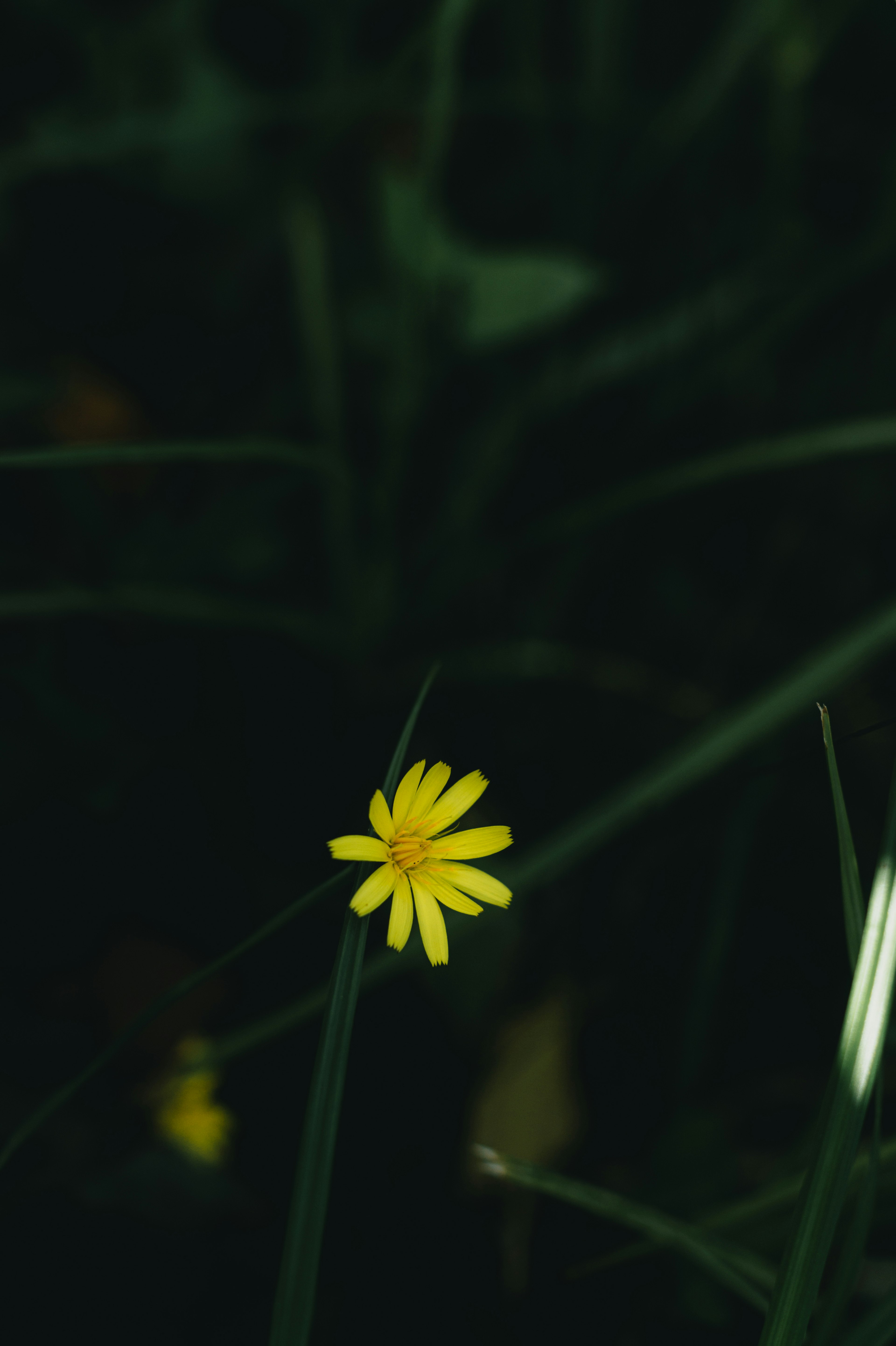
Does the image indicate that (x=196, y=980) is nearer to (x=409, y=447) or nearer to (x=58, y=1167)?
(x=58, y=1167)

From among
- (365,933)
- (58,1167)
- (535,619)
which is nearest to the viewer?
(365,933)

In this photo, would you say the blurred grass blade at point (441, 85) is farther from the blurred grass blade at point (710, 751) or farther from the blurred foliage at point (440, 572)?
the blurred grass blade at point (710, 751)

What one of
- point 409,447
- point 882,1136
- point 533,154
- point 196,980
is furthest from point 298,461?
point 882,1136

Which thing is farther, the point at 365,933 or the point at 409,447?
the point at 409,447

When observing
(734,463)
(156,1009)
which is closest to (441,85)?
(734,463)

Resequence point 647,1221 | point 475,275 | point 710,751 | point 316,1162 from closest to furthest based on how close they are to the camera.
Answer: point 316,1162
point 647,1221
point 710,751
point 475,275

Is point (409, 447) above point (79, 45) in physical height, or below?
below

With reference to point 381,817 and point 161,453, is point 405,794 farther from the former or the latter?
point 161,453
